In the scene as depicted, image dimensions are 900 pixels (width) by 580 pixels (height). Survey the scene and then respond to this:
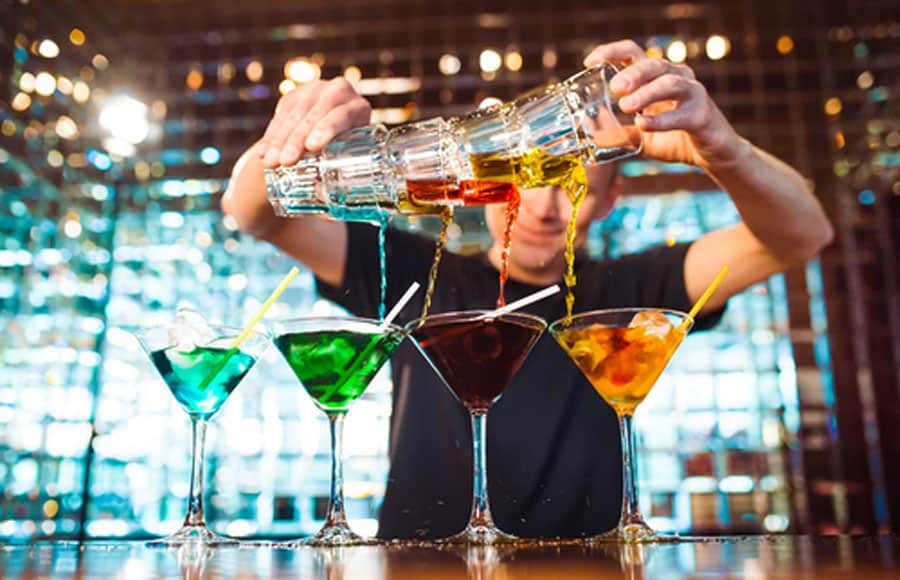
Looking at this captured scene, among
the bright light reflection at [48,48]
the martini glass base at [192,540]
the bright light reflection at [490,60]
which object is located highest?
the bright light reflection at [490,60]

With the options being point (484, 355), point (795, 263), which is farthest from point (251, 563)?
point (795, 263)

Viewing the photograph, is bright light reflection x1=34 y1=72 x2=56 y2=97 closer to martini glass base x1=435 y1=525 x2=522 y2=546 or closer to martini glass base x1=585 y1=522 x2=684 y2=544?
martini glass base x1=435 y1=525 x2=522 y2=546

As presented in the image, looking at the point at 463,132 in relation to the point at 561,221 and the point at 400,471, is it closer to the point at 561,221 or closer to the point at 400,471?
the point at 561,221

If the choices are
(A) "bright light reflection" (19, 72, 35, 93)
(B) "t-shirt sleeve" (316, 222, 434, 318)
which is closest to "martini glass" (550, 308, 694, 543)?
(B) "t-shirt sleeve" (316, 222, 434, 318)

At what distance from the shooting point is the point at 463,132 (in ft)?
3.43

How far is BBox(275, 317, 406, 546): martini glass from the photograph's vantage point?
1213mm

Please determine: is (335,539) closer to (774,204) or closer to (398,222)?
(774,204)

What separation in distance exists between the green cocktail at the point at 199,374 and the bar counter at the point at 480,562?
Result: 375 millimetres

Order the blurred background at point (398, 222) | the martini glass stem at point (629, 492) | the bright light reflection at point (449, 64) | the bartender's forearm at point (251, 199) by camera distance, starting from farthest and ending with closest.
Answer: the bright light reflection at point (449, 64)
the blurred background at point (398, 222)
the bartender's forearm at point (251, 199)
the martini glass stem at point (629, 492)

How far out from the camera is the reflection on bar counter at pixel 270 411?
9.41ft

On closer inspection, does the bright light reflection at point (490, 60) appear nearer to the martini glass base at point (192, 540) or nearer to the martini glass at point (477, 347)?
the martini glass at point (477, 347)

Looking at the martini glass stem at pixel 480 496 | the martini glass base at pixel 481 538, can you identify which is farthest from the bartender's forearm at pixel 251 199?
the martini glass base at pixel 481 538

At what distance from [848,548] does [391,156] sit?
722 millimetres

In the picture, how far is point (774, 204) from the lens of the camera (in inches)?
62.2
